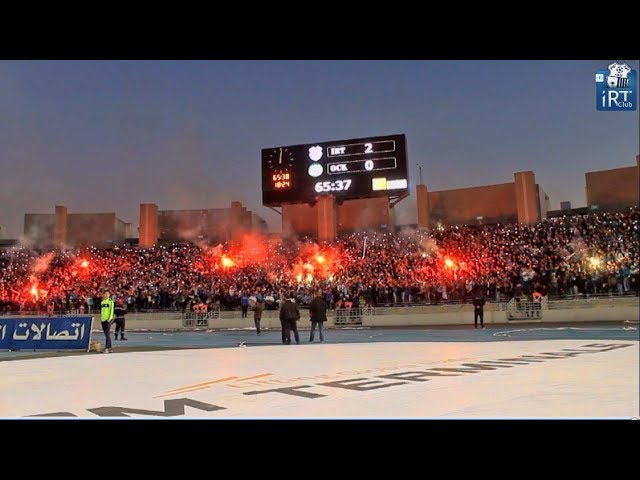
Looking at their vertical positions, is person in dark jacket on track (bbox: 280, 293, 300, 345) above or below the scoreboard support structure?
below

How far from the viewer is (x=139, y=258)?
3200cm

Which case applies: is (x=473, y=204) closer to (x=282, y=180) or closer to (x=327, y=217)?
(x=327, y=217)

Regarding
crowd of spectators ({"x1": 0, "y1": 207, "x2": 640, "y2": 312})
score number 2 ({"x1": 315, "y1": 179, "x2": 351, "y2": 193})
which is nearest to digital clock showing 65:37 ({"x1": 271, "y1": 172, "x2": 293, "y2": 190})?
score number 2 ({"x1": 315, "y1": 179, "x2": 351, "y2": 193})

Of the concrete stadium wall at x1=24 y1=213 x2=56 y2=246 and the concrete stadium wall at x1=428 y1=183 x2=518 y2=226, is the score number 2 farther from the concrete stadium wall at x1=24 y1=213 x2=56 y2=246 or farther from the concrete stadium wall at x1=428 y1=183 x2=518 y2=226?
the concrete stadium wall at x1=24 y1=213 x2=56 y2=246

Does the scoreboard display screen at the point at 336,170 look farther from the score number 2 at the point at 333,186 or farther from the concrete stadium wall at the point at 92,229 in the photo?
the concrete stadium wall at the point at 92,229

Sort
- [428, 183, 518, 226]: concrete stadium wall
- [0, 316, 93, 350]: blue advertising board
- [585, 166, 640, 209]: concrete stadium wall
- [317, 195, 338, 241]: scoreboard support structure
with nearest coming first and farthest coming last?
1. [0, 316, 93, 350]: blue advertising board
2. [585, 166, 640, 209]: concrete stadium wall
3. [428, 183, 518, 226]: concrete stadium wall
4. [317, 195, 338, 241]: scoreboard support structure

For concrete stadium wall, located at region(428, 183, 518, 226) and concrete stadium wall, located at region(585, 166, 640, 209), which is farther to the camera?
concrete stadium wall, located at region(428, 183, 518, 226)

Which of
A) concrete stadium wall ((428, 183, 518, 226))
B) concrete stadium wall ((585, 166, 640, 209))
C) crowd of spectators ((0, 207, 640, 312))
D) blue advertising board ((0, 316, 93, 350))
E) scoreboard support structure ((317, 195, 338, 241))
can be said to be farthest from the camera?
scoreboard support structure ((317, 195, 338, 241))

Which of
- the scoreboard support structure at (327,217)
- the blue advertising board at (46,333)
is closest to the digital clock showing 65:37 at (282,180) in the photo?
the scoreboard support structure at (327,217)

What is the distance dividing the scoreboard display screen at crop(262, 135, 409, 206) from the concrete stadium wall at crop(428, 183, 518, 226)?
4618 mm

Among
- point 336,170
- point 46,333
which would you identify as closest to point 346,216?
point 336,170

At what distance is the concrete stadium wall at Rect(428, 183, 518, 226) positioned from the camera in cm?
3344

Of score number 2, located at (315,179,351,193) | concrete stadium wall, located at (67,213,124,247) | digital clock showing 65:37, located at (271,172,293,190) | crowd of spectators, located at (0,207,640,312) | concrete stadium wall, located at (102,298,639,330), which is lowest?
concrete stadium wall, located at (102,298,639,330)
